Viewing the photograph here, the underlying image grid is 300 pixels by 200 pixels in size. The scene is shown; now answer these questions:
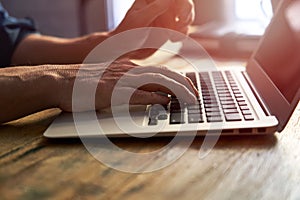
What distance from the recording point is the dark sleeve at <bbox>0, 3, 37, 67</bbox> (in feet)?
4.31

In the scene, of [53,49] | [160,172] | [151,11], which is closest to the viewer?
[160,172]

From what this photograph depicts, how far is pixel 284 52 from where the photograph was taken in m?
0.79

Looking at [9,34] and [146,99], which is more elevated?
[146,99]

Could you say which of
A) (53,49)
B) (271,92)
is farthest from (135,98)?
(53,49)

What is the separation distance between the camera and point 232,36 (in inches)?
53.0

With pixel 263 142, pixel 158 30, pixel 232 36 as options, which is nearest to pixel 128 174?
pixel 263 142

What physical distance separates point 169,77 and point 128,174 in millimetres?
254

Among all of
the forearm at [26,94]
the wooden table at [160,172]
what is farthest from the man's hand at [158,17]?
the wooden table at [160,172]

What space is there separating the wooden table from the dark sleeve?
0.75 m

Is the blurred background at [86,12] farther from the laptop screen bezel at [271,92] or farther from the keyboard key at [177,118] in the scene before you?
the keyboard key at [177,118]

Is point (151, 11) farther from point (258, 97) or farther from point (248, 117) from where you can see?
point (248, 117)

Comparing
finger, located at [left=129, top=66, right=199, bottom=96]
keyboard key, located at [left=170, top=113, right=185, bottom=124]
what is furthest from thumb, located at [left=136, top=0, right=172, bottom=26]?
keyboard key, located at [left=170, top=113, right=185, bottom=124]

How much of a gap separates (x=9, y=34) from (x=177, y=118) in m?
0.89

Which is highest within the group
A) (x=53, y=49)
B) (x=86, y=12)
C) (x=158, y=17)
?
(x=158, y=17)
